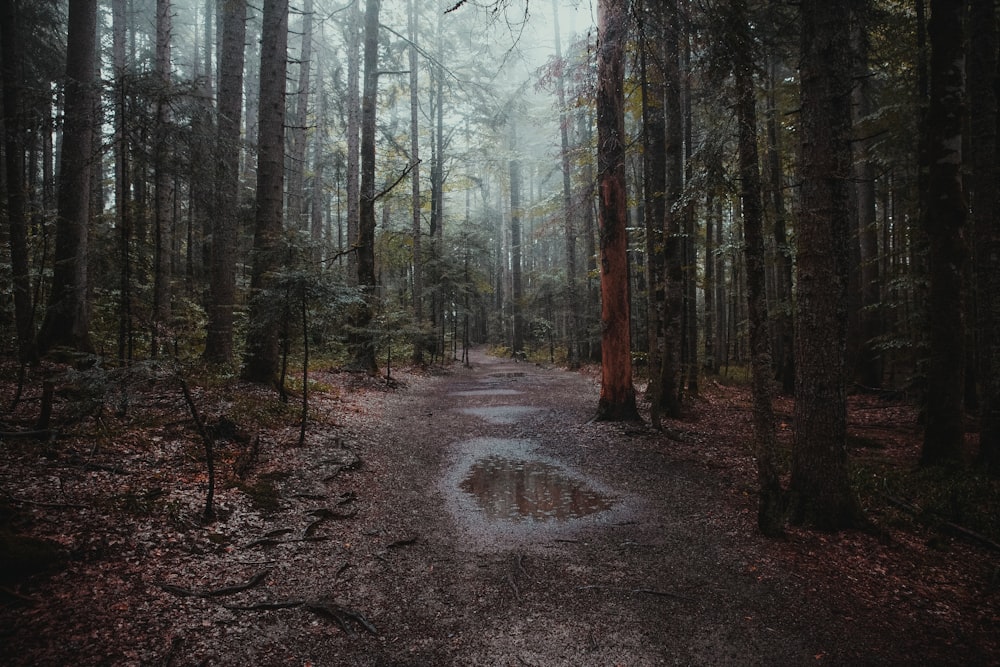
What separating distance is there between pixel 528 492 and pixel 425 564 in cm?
243

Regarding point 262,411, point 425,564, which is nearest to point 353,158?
point 262,411

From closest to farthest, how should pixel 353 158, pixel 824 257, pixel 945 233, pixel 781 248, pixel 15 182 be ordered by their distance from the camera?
1. pixel 824 257
2. pixel 945 233
3. pixel 15 182
4. pixel 781 248
5. pixel 353 158

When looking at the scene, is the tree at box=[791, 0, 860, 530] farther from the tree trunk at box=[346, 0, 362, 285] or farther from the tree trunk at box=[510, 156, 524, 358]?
the tree trunk at box=[510, 156, 524, 358]

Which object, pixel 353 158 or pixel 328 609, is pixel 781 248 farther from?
pixel 353 158

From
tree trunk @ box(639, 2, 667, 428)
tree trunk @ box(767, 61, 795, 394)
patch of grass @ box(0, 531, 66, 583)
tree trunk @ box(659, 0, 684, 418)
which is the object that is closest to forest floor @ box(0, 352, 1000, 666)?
patch of grass @ box(0, 531, 66, 583)

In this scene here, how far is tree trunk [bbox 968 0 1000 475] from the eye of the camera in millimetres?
6125

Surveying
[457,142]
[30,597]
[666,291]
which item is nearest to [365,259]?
[666,291]

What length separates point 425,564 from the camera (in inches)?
183

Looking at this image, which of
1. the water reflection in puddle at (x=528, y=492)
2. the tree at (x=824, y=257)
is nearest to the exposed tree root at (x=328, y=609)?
the water reflection in puddle at (x=528, y=492)

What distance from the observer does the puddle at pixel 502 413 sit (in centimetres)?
1172

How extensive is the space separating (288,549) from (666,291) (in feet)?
31.5

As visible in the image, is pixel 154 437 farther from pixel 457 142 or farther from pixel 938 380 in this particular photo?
pixel 457 142

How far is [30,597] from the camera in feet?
10.7

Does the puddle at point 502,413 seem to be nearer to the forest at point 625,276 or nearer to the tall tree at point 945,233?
the forest at point 625,276
